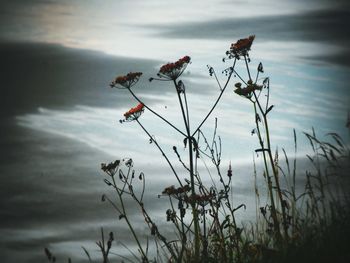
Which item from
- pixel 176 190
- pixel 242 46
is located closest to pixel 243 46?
pixel 242 46

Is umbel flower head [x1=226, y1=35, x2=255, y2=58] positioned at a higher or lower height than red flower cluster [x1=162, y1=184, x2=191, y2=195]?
higher

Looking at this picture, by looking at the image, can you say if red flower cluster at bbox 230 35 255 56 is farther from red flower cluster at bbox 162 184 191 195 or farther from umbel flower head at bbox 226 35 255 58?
red flower cluster at bbox 162 184 191 195

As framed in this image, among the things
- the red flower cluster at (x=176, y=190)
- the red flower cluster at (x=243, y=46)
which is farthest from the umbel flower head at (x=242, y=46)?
the red flower cluster at (x=176, y=190)

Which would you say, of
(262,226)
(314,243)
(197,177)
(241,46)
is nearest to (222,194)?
(197,177)

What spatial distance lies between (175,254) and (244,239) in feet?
2.50

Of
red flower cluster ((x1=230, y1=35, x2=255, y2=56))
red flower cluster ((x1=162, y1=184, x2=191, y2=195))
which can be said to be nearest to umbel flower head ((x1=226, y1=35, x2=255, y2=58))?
red flower cluster ((x1=230, y1=35, x2=255, y2=56))

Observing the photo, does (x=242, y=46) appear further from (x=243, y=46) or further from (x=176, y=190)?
(x=176, y=190)

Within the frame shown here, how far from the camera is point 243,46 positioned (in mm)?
4691

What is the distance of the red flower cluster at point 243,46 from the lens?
15.4 feet

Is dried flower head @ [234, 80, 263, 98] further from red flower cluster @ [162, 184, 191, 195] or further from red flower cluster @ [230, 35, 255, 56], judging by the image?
red flower cluster @ [162, 184, 191, 195]

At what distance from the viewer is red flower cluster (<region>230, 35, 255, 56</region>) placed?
15.4 feet

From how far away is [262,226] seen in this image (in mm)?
4801

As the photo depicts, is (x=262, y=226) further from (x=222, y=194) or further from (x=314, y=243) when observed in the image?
(x=314, y=243)

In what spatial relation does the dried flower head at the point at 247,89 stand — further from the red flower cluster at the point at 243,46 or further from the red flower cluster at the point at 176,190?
A: the red flower cluster at the point at 176,190
